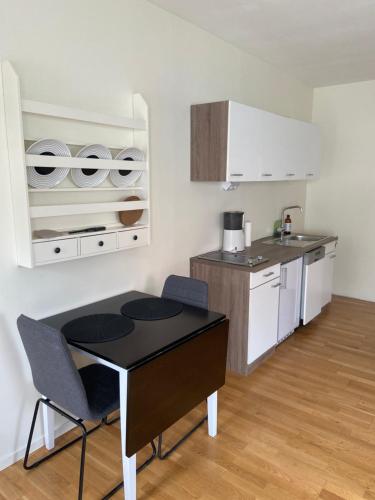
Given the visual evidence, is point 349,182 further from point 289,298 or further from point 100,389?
point 100,389

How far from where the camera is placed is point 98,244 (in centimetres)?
209

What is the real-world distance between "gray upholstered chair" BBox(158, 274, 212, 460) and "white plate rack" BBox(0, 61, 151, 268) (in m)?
0.32

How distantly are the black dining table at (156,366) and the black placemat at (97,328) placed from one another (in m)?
0.03

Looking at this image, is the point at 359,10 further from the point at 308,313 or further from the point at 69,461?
the point at 69,461

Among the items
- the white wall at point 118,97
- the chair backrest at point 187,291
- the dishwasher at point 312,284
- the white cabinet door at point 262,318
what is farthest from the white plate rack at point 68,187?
the dishwasher at point 312,284

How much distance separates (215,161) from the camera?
281 cm

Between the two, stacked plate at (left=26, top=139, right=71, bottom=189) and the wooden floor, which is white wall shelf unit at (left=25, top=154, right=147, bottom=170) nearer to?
stacked plate at (left=26, top=139, right=71, bottom=189)

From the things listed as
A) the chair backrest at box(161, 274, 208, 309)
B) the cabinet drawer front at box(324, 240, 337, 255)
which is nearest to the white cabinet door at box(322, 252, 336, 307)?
the cabinet drawer front at box(324, 240, 337, 255)

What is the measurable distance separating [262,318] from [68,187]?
1.71 m

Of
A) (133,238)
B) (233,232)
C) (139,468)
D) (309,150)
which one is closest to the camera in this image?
(139,468)

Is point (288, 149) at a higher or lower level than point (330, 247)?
higher

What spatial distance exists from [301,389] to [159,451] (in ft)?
3.89

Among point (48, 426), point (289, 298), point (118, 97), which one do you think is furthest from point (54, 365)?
point (289, 298)

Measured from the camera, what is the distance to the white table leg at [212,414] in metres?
2.20
